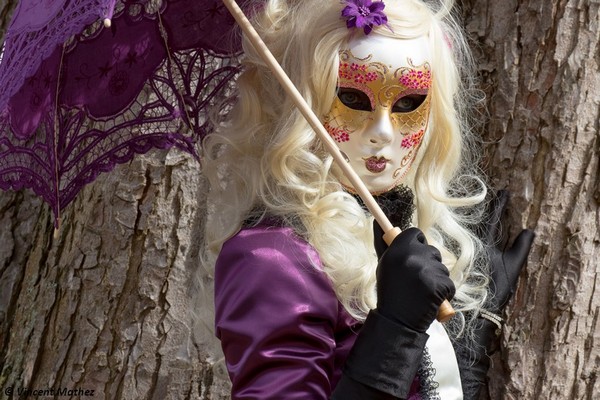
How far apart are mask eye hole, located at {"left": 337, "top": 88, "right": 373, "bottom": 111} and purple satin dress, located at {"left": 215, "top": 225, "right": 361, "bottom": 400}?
31cm

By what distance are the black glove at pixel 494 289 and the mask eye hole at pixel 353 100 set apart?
631 millimetres

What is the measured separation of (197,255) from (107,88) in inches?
34.0

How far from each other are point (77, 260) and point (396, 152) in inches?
51.2

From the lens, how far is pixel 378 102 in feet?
7.25

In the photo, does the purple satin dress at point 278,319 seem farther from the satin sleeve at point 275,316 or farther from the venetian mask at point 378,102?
the venetian mask at point 378,102

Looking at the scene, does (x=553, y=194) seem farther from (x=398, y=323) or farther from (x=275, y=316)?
(x=275, y=316)

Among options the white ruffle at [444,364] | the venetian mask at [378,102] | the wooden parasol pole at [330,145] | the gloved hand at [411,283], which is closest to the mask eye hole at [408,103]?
the venetian mask at [378,102]

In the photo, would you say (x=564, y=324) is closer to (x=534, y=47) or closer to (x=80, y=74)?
(x=534, y=47)

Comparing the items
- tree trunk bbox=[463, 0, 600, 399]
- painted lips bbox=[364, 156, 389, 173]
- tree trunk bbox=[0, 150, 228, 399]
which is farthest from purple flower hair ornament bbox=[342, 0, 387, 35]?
tree trunk bbox=[0, 150, 228, 399]

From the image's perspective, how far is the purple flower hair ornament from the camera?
2193 millimetres

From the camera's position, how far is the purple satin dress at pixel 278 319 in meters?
2.05

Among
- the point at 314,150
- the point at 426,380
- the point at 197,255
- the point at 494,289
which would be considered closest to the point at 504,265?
the point at 494,289

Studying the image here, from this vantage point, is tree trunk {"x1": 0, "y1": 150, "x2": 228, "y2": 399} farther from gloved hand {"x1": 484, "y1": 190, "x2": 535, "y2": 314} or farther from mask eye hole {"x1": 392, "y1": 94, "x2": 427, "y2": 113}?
mask eye hole {"x1": 392, "y1": 94, "x2": 427, "y2": 113}

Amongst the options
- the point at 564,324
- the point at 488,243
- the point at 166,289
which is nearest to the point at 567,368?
the point at 564,324
